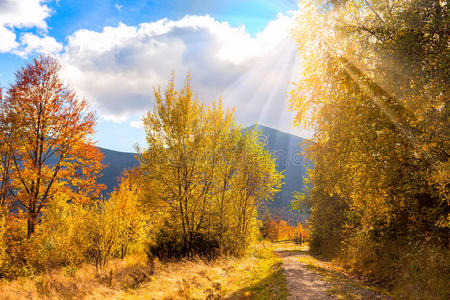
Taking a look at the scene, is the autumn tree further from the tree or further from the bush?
the bush

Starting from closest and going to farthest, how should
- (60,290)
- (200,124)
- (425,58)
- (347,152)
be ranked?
(425,58)
(347,152)
(60,290)
(200,124)

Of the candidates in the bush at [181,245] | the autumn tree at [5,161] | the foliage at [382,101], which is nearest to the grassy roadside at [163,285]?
the bush at [181,245]

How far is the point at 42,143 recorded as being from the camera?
14.4 metres

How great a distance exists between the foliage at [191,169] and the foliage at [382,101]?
7178 mm

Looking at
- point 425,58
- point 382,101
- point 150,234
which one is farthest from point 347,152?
point 150,234

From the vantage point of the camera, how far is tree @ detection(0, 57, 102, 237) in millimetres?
13844

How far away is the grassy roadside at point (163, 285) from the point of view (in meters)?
8.13

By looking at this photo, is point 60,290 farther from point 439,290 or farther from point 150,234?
point 439,290

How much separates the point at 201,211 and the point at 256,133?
7898mm

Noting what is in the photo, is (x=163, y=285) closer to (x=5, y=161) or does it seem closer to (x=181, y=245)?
(x=181, y=245)

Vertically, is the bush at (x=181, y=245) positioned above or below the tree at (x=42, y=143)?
below

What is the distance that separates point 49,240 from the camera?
46.2 feet

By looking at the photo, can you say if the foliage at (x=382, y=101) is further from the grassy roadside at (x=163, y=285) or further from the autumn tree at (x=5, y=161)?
the autumn tree at (x=5, y=161)

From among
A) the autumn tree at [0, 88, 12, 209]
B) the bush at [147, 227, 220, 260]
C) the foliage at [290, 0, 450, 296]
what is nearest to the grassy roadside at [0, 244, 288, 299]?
the bush at [147, 227, 220, 260]
